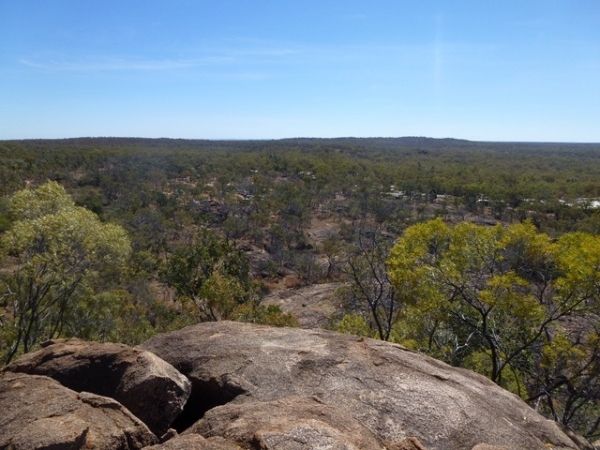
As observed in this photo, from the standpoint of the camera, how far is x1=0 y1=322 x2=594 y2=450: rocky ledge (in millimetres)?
6266

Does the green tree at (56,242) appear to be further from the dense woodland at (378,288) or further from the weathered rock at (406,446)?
the weathered rock at (406,446)

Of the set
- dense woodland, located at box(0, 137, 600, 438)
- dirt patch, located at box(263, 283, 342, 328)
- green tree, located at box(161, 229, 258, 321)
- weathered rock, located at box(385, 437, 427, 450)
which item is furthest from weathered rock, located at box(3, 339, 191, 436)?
dirt patch, located at box(263, 283, 342, 328)

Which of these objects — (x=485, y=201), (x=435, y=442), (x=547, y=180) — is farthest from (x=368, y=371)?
(x=547, y=180)

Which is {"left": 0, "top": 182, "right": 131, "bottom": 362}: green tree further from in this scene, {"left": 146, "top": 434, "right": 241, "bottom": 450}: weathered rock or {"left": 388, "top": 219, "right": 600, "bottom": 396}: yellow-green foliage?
{"left": 146, "top": 434, "right": 241, "bottom": 450}: weathered rock

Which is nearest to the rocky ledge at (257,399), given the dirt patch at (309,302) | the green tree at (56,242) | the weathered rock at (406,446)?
the weathered rock at (406,446)

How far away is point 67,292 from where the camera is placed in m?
18.4

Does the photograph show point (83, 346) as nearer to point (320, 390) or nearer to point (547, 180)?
point (320, 390)

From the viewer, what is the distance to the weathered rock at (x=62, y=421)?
6109mm

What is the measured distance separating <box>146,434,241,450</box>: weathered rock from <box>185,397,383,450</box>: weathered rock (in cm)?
18

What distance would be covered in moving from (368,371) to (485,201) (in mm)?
79086

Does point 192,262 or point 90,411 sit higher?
point 90,411

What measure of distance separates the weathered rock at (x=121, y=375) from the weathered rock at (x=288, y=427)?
4.57 feet

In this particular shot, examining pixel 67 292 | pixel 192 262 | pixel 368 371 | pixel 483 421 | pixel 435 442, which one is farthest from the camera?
pixel 192 262

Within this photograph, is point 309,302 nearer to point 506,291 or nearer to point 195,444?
point 506,291
